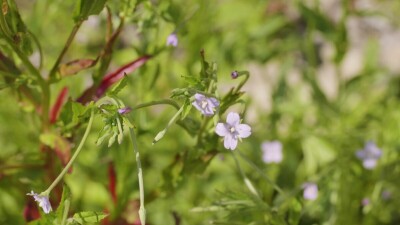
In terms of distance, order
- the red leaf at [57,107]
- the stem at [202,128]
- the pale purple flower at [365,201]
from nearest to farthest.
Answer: the stem at [202,128], the red leaf at [57,107], the pale purple flower at [365,201]

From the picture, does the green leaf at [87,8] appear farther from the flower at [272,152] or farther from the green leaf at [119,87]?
the flower at [272,152]

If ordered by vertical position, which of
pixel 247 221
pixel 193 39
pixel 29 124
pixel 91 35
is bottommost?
pixel 247 221

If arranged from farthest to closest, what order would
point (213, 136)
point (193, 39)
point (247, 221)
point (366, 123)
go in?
point (366, 123), point (193, 39), point (247, 221), point (213, 136)

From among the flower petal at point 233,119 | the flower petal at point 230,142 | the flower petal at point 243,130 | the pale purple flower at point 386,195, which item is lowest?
the flower petal at point 230,142

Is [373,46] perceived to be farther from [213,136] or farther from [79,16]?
[79,16]

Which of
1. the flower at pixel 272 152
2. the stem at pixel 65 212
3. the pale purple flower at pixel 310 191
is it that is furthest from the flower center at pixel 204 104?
the flower at pixel 272 152

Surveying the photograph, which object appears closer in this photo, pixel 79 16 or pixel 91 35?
pixel 79 16

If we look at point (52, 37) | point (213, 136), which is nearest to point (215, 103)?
point (213, 136)

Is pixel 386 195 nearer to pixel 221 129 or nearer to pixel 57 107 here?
pixel 221 129
